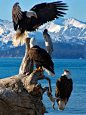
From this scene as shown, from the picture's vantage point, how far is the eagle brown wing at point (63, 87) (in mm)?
8070

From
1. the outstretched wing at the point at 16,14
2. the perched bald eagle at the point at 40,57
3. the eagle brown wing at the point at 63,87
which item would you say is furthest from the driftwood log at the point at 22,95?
the outstretched wing at the point at 16,14

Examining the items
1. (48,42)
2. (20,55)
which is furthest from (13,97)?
(20,55)

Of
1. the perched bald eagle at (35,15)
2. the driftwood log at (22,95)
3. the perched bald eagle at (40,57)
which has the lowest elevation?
the driftwood log at (22,95)

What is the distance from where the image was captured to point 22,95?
7.83m

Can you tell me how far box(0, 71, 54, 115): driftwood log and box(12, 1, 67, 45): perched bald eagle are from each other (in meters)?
2.20

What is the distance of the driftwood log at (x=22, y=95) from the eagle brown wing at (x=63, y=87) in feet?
1.91

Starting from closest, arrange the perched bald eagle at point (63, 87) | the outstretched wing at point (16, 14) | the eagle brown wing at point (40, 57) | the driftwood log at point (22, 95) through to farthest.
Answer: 1. the eagle brown wing at point (40, 57)
2. the driftwood log at point (22, 95)
3. the perched bald eagle at point (63, 87)
4. the outstretched wing at point (16, 14)

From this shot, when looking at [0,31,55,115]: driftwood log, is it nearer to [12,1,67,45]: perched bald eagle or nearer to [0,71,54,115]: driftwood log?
[0,71,54,115]: driftwood log

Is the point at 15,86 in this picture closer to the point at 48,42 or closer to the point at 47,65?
the point at 47,65

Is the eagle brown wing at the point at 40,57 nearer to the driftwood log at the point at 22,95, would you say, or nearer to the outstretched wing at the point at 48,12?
the driftwood log at the point at 22,95

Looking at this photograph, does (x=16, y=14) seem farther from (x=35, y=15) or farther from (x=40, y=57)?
(x=40, y=57)

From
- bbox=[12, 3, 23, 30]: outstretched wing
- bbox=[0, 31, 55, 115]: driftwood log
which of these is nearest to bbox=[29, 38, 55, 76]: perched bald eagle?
bbox=[0, 31, 55, 115]: driftwood log

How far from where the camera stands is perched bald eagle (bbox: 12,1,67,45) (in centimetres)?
916

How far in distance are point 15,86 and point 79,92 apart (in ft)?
67.2
